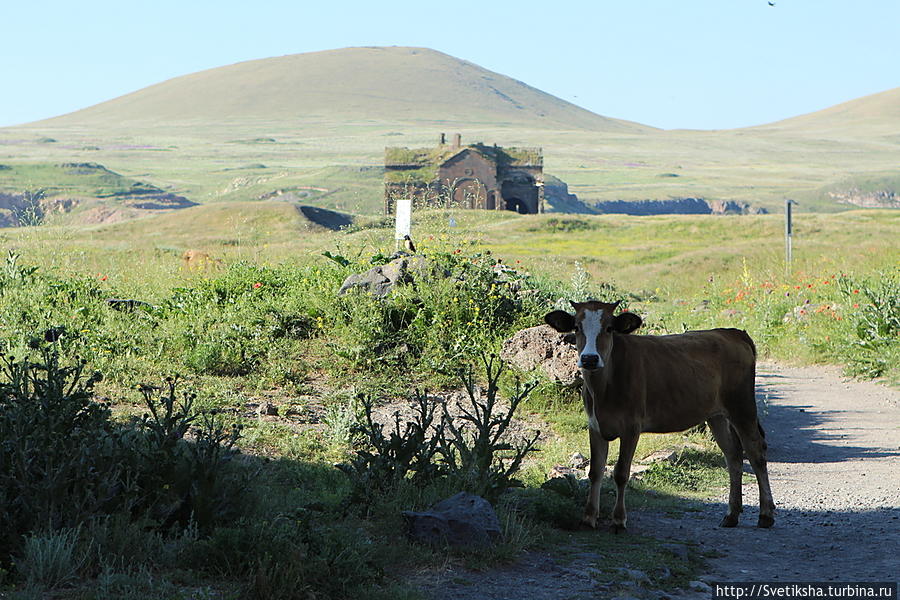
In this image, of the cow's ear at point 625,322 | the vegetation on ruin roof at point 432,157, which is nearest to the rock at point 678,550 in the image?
the cow's ear at point 625,322

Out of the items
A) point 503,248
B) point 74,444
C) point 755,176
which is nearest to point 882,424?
point 74,444

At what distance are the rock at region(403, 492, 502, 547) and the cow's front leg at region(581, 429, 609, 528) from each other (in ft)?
3.81

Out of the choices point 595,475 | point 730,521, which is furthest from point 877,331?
point 595,475

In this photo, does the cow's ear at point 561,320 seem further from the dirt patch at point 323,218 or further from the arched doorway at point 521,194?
the arched doorway at point 521,194

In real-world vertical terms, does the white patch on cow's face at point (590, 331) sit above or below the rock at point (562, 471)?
above

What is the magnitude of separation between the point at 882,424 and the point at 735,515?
6019 mm

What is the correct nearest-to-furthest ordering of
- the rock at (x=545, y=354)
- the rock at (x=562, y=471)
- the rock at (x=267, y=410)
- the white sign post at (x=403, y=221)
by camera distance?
the rock at (x=562, y=471), the rock at (x=267, y=410), the rock at (x=545, y=354), the white sign post at (x=403, y=221)

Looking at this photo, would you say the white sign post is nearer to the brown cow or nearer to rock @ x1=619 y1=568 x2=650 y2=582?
the brown cow

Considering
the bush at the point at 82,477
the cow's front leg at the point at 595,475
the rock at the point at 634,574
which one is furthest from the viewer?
A: the cow's front leg at the point at 595,475

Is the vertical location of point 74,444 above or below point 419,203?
below

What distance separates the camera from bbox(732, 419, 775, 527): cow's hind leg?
8.04 meters

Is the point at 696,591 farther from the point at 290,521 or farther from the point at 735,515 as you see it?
the point at 290,521

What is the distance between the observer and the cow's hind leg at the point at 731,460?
7.98 m

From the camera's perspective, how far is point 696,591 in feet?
20.4
